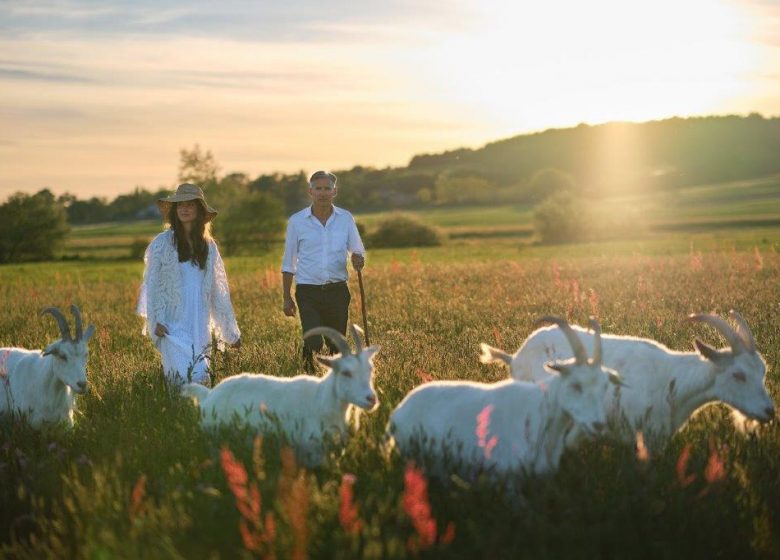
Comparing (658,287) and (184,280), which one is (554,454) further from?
(658,287)

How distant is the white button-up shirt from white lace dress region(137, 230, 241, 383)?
88cm

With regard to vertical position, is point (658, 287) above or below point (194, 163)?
below

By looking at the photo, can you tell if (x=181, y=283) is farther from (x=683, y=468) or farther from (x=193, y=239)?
(x=683, y=468)

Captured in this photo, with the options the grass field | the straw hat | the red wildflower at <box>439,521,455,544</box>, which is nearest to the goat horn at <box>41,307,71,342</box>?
the grass field

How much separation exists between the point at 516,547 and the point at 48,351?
4817 millimetres

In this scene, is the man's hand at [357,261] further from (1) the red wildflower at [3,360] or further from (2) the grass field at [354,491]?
(1) the red wildflower at [3,360]

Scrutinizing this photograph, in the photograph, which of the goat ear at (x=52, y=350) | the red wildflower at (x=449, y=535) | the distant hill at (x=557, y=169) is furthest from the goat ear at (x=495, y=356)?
the distant hill at (x=557, y=169)

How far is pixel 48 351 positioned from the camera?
7.80 m

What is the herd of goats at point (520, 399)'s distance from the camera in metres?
5.73

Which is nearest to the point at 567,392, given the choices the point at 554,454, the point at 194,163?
the point at 554,454

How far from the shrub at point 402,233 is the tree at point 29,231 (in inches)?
871

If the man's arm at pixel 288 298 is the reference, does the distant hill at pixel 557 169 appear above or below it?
above

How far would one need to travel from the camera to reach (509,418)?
5914 mm

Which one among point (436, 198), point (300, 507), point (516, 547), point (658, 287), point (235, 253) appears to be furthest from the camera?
point (436, 198)
